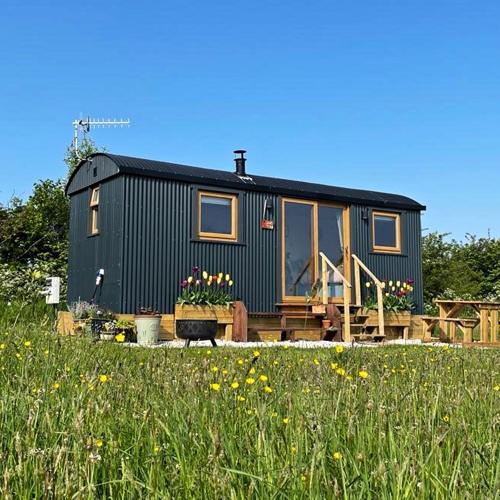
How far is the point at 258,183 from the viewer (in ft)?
37.1

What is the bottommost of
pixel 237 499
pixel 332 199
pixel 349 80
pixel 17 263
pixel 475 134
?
pixel 237 499

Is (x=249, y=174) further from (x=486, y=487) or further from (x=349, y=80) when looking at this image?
(x=486, y=487)

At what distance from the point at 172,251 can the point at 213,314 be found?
1.29 m

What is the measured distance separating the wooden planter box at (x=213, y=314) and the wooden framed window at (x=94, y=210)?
2526 millimetres

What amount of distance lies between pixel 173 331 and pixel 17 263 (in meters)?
7.24

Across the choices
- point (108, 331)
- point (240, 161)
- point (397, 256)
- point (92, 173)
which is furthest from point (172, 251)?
point (397, 256)

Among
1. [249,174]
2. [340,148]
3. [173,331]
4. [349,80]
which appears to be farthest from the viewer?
[340,148]

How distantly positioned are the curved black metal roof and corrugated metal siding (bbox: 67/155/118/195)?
151 millimetres

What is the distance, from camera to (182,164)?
11250 millimetres

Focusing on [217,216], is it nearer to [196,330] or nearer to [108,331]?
[196,330]

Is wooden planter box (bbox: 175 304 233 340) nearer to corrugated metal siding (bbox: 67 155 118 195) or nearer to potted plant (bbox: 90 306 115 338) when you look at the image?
potted plant (bbox: 90 306 115 338)

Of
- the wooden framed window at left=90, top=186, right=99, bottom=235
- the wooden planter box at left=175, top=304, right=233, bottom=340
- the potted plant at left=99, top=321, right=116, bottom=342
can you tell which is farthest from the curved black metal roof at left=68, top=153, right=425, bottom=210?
the potted plant at left=99, top=321, right=116, bottom=342

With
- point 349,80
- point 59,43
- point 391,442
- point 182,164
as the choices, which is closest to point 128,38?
point 59,43

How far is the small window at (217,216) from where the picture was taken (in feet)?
35.2
